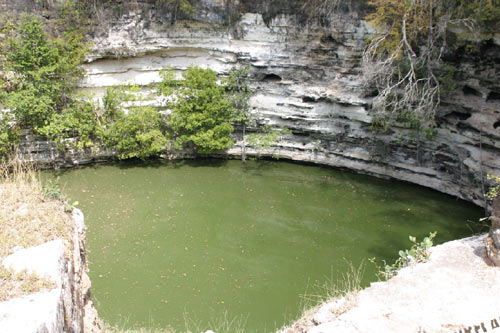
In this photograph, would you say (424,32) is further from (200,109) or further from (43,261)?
(43,261)

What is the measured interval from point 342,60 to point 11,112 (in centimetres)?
1112

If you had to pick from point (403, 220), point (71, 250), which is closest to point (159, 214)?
point (71, 250)

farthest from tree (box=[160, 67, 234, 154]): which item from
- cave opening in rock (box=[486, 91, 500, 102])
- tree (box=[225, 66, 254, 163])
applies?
cave opening in rock (box=[486, 91, 500, 102])

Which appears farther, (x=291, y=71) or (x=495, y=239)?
(x=291, y=71)

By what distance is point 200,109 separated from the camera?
13570 mm

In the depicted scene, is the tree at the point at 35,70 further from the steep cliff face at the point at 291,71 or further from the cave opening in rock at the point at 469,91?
the cave opening in rock at the point at 469,91

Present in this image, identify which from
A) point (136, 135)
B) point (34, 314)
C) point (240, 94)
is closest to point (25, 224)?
point (34, 314)

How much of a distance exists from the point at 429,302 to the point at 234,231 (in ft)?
19.6

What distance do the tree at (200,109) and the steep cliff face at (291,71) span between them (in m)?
0.86

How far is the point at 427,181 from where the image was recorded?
1220cm

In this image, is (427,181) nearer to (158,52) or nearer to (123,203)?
(123,203)

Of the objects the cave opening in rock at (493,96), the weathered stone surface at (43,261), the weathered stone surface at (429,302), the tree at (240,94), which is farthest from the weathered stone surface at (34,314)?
the cave opening in rock at (493,96)

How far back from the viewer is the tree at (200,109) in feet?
44.1

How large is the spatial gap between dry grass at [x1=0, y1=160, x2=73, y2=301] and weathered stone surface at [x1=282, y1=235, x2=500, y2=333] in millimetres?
3101
